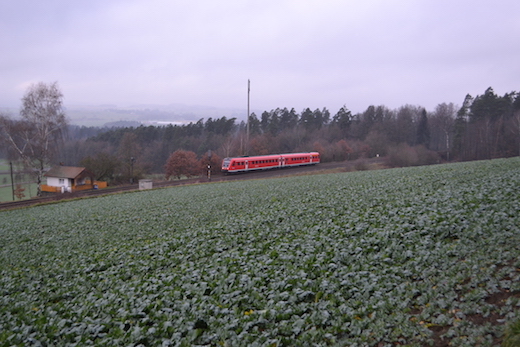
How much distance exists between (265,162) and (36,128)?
85.5 feet

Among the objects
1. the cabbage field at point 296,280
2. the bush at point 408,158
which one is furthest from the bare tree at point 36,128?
the bush at point 408,158

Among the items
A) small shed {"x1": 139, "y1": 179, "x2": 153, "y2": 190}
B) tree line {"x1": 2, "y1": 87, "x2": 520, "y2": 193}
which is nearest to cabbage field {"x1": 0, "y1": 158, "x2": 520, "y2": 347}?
small shed {"x1": 139, "y1": 179, "x2": 153, "y2": 190}

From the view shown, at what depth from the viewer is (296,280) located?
641 centimetres

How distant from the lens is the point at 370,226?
8.97m

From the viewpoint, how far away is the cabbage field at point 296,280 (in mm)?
4891

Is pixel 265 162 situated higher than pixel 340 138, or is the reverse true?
pixel 340 138

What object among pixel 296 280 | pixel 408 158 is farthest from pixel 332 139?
pixel 296 280

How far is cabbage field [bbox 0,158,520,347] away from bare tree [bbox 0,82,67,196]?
101 ft

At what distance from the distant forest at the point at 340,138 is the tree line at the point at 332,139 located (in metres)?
0.12

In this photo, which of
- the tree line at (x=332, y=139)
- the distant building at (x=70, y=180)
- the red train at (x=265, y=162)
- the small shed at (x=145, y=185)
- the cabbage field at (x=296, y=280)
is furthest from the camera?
the tree line at (x=332, y=139)

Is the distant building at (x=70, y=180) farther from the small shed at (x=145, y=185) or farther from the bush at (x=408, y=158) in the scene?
the bush at (x=408, y=158)

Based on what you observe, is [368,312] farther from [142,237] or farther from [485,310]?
[142,237]

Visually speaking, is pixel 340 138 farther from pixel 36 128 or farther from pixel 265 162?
pixel 36 128

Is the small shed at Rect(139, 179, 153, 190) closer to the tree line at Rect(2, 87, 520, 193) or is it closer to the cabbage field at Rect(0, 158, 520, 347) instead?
the tree line at Rect(2, 87, 520, 193)
